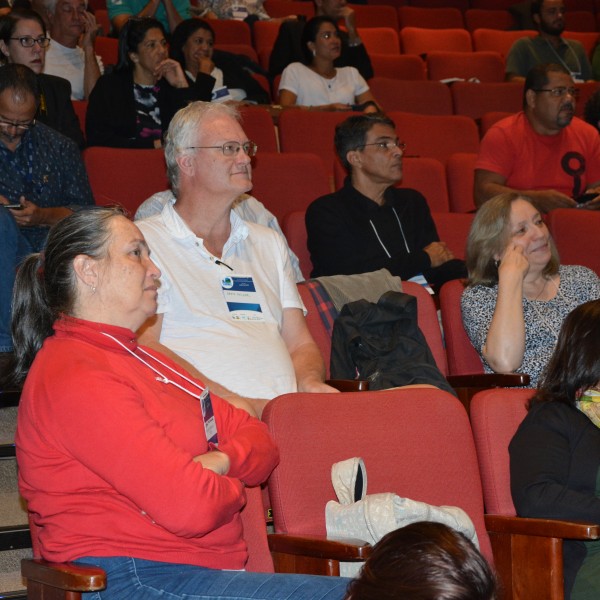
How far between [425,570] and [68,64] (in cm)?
440

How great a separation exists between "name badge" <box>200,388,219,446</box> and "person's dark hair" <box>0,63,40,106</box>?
179cm

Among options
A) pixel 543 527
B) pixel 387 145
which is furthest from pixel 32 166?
pixel 543 527

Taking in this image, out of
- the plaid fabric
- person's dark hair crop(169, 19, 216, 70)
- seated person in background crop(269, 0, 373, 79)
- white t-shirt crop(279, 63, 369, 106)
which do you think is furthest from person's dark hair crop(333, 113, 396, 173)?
seated person in background crop(269, 0, 373, 79)

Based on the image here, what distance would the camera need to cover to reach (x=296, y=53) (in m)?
5.98

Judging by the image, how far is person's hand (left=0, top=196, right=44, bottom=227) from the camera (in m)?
3.23

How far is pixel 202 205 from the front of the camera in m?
2.82

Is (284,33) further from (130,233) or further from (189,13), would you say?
(130,233)

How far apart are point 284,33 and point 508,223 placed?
3.14m

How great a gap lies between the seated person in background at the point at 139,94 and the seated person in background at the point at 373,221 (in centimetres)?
86

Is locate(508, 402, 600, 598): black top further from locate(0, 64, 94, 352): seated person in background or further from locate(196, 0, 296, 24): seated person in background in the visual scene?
locate(196, 0, 296, 24): seated person in background

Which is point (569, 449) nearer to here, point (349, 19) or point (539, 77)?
point (539, 77)

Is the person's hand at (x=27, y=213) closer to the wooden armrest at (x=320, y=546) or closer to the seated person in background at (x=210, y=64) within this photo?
the wooden armrest at (x=320, y=546)

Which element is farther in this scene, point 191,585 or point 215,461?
point 215,461

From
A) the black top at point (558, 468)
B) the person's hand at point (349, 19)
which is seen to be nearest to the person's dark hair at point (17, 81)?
the black top at point (558, 468)
